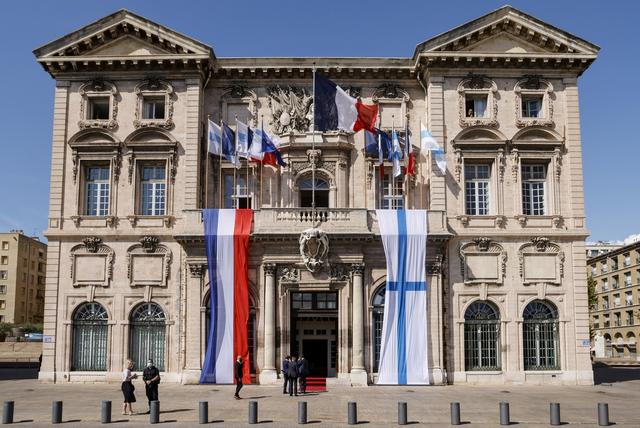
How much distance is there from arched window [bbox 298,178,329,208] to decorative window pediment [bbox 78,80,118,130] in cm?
984

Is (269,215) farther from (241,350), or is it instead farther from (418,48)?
(418,48)

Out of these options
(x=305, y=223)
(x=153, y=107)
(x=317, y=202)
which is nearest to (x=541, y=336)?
(x=305, y=223)

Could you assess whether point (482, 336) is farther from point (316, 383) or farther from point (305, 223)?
point (305, 223)

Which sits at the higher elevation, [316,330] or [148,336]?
[316,330]

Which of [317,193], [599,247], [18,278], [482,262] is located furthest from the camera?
[599,247]

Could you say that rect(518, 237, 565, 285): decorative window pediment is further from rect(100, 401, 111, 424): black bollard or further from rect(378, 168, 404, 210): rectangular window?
rect(100, 401, 111, 424): black bollard

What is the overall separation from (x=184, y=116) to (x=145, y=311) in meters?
9.78

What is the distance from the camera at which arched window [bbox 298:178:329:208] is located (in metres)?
36.2

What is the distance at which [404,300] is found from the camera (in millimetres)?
33312

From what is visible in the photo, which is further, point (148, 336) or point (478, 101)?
point (478, 101)

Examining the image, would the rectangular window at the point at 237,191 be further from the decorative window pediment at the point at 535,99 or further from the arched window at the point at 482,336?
the decorative window pediment at the point at 535,99

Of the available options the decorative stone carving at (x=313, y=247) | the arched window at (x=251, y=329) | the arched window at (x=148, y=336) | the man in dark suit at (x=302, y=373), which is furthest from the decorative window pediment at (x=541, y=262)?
the arched window at (x=148, y=336)

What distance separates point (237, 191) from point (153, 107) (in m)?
6.12

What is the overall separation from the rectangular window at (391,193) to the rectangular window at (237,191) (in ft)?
22.1
